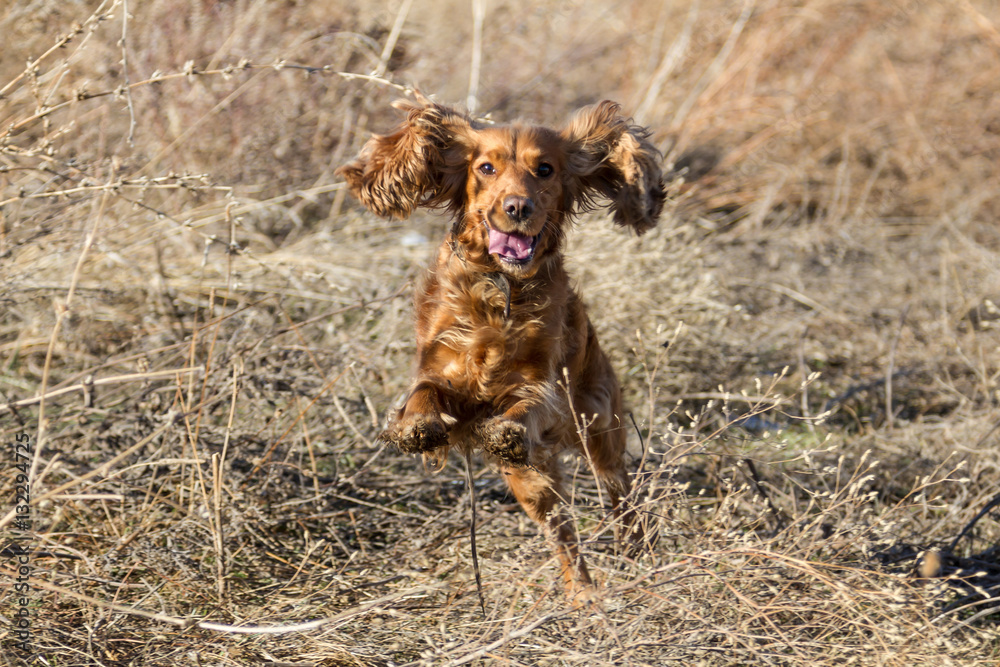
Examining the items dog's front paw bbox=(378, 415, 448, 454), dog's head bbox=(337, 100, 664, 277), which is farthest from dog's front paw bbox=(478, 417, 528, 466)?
dog's head bbox=(337, 100, 664, 277)

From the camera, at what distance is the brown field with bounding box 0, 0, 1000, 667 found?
2.53m

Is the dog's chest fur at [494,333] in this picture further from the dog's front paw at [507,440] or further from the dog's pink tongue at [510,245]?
the dog's front paw at [507,440]

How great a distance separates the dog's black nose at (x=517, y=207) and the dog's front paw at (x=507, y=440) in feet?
1.99

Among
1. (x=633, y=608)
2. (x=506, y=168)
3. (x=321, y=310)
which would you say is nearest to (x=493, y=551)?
(x=633, y=608)

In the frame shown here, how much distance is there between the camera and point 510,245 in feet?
9.29

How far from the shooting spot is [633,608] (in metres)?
2.51

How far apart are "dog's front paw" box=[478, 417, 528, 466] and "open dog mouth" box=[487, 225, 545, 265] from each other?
505 millimetres

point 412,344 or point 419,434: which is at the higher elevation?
point 419,434

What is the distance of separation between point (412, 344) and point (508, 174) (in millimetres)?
1304

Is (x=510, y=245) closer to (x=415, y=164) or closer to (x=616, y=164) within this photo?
(x=415, y=164)

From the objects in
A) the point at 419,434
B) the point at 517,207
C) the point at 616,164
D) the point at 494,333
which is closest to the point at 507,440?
the point at 419,434

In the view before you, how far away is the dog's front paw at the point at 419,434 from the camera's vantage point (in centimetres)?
256

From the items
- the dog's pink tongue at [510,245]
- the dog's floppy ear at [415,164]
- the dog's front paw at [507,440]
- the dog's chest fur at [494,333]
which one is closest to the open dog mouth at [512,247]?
the dog's pink tongue at [510,245]

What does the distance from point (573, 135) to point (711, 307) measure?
5.62 ft
